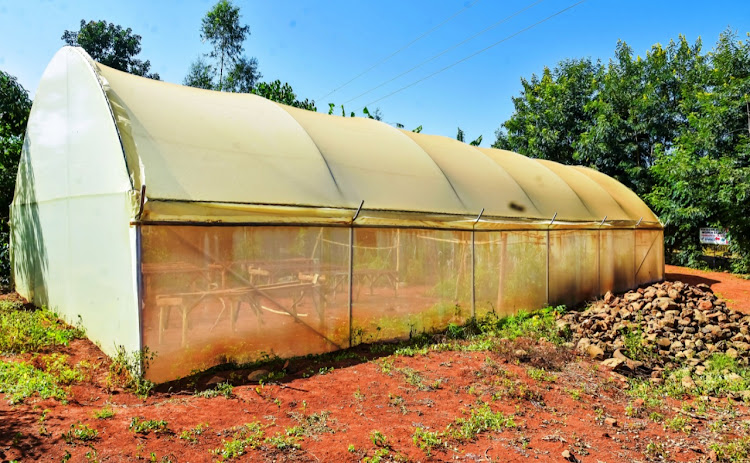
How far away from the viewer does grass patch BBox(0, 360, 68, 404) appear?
439cm

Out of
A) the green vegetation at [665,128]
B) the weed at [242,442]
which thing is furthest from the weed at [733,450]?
the green vegetation at [665,128]

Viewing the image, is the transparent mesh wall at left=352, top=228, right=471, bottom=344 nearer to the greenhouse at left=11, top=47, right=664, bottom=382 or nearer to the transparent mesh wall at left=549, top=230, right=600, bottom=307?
the greenhouse at left=11, top=47, right=664, bottom=382

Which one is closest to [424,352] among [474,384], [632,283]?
[474,384]

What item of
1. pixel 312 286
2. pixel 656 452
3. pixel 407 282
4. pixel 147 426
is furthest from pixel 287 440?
pixel 407 282

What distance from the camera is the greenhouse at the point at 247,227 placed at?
5.20m

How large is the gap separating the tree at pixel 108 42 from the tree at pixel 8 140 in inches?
634

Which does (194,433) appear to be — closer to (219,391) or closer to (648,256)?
(219,391)

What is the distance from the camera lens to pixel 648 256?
44.7 feet

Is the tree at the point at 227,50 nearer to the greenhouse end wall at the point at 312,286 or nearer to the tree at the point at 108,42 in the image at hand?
the tree at the point at 108,42

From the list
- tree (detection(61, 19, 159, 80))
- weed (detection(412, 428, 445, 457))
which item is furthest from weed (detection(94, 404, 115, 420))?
tree (detection(61, 19, 159, 80))

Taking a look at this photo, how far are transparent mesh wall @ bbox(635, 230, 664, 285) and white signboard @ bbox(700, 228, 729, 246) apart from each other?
4687 mm

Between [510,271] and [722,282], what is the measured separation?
10.8 meters

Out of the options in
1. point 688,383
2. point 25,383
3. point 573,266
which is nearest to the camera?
point 25,383

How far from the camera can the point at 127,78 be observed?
663cm
